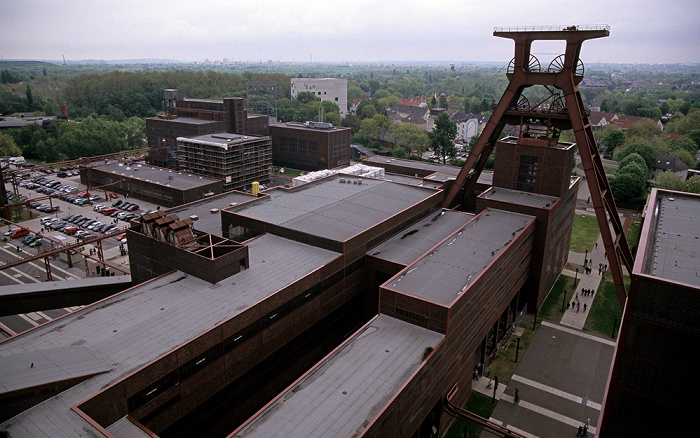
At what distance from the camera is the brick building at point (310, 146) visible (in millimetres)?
109750

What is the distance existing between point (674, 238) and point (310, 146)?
8862 centimetres

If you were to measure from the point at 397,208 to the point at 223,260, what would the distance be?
22.5 m

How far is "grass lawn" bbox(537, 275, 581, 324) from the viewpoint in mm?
53469

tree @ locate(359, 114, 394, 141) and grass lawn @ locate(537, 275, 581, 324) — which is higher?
tree @ locate(359, 114, 394, 141)

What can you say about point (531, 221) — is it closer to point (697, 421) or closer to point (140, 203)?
point (697, 421)

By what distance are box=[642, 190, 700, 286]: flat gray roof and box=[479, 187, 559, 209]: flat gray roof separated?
13.6 metres

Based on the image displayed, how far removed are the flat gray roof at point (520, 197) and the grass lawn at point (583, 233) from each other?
2289 centimetres

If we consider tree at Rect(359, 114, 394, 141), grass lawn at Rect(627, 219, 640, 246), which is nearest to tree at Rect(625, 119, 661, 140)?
grass lawn at Rect(627, 219, 640, 246)

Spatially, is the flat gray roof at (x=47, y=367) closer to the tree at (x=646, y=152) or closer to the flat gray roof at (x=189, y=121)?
the flat gray roof at (x=189, y=121)

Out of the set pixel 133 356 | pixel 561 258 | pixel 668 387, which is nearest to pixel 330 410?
pixel 133 356

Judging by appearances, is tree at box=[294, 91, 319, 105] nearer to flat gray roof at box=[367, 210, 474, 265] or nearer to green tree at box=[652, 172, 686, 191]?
green tree at box=[652, 172, 686, 191]

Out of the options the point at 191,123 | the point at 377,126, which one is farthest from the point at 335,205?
the point at 377,126

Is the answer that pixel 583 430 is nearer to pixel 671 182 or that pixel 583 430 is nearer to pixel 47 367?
pixel 47 367

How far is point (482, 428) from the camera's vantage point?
3541cm
